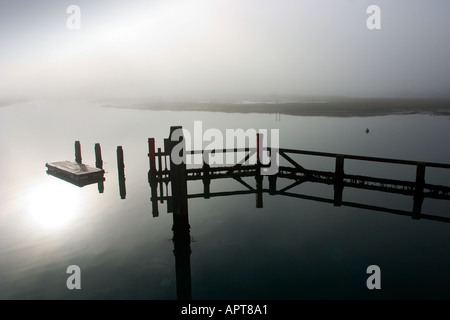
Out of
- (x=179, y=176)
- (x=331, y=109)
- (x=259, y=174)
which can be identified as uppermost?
(x=331, y=109)

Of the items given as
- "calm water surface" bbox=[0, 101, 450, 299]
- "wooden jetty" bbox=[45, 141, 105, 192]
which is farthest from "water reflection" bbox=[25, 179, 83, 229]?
"wooden jetty" bbox=[45, 141, 105, 192]

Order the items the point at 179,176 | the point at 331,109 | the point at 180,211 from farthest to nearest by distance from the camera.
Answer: the point at 331,109, the point at 180,211, the point at 179,176

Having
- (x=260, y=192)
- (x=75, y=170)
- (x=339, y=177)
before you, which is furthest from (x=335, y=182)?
(x=75, y=170)

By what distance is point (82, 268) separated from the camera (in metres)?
12.3

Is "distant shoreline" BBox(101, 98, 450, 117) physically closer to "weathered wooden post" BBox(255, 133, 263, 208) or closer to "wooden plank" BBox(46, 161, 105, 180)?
"wooden plank" BBox(46, 161, 105, 180)

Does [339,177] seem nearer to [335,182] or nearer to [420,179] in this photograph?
[335,182]

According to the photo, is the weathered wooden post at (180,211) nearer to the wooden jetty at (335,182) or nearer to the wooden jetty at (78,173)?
the wooden jetty at (335,182)

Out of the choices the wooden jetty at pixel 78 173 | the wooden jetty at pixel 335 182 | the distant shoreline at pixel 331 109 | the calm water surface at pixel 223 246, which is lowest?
the calm water surface at pixel 223 246

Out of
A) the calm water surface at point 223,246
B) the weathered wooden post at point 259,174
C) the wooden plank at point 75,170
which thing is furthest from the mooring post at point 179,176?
the wooden plank at point 75,170

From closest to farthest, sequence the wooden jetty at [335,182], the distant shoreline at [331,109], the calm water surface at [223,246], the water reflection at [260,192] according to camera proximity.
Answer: the calm water surface at [223,246] < the water reflection at [260,192] < the wooden jetty at [335,182] < the distant shoreline at [331,109]

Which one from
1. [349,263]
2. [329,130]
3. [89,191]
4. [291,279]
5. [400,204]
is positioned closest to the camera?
[291,279]

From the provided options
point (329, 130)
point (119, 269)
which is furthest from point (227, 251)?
point (329, 130)
